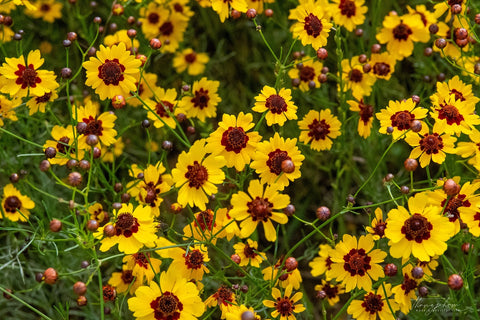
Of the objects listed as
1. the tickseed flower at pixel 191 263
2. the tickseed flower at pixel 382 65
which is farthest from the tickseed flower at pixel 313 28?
the tickseed flower at pixel 191 263

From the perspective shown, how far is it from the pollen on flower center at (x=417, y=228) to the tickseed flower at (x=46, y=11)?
268cm

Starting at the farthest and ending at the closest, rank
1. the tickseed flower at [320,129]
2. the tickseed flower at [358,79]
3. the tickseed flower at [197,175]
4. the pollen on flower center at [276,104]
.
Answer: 1. the tickseed flower at [358,79]
2. the tickseed flower at [320,129]
3. the pollen on flower center at [276,104]
4. the tickseed flower at [197,175]

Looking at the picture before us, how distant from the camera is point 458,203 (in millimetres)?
1991

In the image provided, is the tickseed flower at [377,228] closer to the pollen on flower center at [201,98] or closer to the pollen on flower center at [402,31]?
the pollen on flower center at [201,98]

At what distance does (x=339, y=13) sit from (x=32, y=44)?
204 cm

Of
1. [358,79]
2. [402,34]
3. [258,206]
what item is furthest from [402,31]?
[258,206]

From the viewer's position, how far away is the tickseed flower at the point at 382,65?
8.81 feet

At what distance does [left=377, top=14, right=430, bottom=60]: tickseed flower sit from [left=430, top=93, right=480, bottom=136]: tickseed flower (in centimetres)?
67

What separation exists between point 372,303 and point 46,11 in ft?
8.84

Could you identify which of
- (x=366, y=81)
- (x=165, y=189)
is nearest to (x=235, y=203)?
(x=165, y=189)

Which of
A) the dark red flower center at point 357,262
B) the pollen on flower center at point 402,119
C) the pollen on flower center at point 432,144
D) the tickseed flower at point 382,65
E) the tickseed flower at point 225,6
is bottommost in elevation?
the dark red flower center at point 357,262

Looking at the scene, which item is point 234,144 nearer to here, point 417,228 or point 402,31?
point 417,228

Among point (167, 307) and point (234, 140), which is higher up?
point (234, 140)

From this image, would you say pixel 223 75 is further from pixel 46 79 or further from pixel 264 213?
pixel 264 213
